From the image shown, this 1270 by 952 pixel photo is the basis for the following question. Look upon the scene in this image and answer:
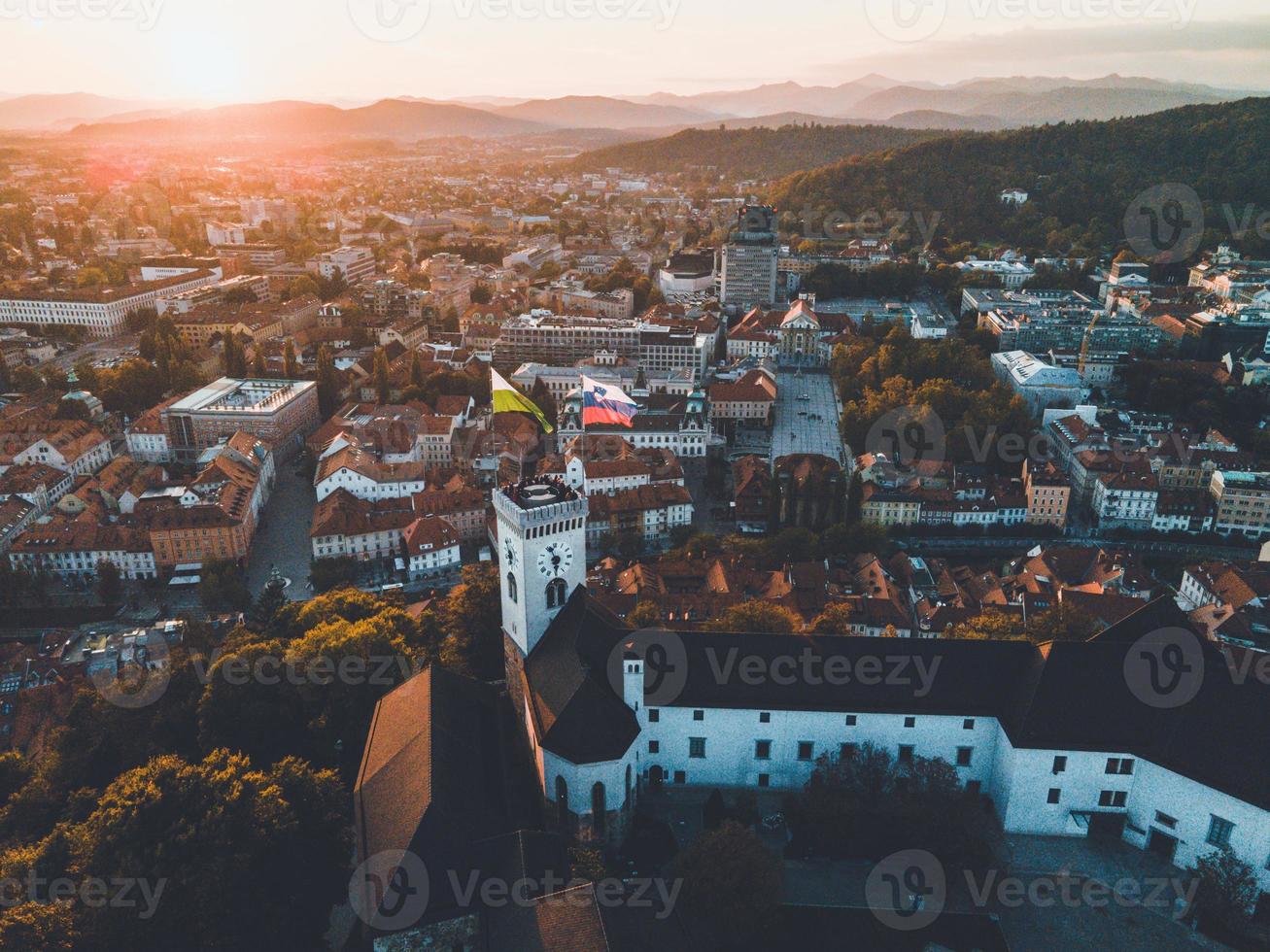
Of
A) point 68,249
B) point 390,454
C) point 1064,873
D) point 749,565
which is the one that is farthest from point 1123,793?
point 68,249

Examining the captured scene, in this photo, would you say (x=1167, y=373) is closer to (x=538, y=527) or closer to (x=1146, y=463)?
(x=1146, y=463)

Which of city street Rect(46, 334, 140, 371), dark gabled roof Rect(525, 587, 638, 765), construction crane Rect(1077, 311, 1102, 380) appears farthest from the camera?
city street Rect(46, 334, 140, 371)

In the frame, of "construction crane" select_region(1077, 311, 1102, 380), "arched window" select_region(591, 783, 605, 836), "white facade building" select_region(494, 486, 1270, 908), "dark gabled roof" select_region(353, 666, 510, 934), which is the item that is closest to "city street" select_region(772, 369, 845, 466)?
"construction crane" select_region(1077, 311, 1102, 380)

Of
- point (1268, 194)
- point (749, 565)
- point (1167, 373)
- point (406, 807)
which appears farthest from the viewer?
point (1268, 194)

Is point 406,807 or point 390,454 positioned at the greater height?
point 406,807

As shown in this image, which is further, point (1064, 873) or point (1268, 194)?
point (1268, 194)

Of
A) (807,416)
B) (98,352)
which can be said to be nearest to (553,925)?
(807,416)

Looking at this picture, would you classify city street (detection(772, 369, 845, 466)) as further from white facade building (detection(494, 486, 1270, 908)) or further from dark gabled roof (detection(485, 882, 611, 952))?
dark gabled roof (detection(485, 882, 611, 952))
